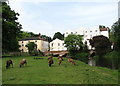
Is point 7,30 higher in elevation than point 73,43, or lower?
higher

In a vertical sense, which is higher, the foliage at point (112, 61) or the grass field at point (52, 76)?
the grass field at point (52, 76)

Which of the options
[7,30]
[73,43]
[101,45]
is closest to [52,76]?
[7,30]

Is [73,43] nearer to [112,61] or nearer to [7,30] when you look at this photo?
[112,61]

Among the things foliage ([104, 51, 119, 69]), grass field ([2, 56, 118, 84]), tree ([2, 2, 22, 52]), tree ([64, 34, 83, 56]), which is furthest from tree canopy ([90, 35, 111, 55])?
grass field ([2, 56, 118, 84])

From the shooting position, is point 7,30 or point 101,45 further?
point 101,45

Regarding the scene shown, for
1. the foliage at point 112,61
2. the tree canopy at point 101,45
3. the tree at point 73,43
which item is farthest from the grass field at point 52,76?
the tree canopy at point 101,45

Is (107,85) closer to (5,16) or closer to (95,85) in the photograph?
(95,85)

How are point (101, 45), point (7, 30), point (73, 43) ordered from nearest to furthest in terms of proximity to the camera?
point (7, 30), point (73, 43), point (101, 45)

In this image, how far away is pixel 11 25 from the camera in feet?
132

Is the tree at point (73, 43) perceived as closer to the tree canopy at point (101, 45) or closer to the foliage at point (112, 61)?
the tree canopy at point (101, 45)

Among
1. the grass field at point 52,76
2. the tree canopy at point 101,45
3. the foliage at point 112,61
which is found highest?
the tree canopy at point 101,45

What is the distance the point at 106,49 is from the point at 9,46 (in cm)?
4914

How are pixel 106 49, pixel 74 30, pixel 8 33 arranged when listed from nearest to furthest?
pixel 8 33
pixel 106 49
pixel 74 30

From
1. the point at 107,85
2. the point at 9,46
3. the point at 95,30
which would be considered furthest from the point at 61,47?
the point at 107,85
